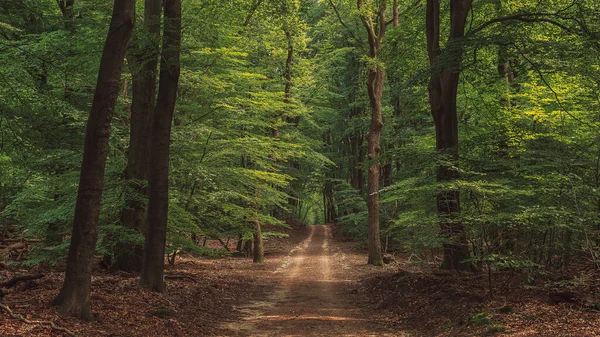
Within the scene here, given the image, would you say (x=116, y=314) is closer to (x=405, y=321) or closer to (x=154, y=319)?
(x=154, y=319)

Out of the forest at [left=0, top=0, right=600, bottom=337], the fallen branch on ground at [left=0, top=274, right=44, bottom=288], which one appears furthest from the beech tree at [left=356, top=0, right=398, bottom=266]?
the fallen branch on ground at [left=0, top=274, right=44, bottom=288]

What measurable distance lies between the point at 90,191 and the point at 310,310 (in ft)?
19.7

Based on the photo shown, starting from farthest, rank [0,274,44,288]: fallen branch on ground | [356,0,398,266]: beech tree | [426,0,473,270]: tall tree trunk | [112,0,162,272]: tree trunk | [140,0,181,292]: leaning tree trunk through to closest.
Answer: [356,0,398,266]: beech tree → [112,0,162,272]: tree trunk → [426,0,473,270]: tall tree trunk → [140,0,181,292]: leaning tree trunk → [0,274,44,288]: fallen branch on ground

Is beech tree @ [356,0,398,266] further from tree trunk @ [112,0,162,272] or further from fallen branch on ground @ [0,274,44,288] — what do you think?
fallen branch on ground @ [0,274,44,288]

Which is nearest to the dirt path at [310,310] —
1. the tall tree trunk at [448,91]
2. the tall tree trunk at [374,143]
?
the tall tree trunk at [374,143]

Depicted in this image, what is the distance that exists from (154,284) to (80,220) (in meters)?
4.01

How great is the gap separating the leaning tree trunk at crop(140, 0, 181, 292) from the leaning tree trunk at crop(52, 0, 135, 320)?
316 cm

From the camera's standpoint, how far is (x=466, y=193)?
32.0 ft

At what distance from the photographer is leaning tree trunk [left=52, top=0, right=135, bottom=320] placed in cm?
720

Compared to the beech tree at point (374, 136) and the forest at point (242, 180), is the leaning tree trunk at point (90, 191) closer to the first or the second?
the forest at point (242, 180)

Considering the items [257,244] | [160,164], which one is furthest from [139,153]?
[257,244]

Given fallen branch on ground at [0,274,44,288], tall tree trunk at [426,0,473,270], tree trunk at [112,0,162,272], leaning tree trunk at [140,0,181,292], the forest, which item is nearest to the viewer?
the forest

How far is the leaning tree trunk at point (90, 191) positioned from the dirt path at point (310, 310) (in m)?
2.90

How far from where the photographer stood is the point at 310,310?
11.1 m
